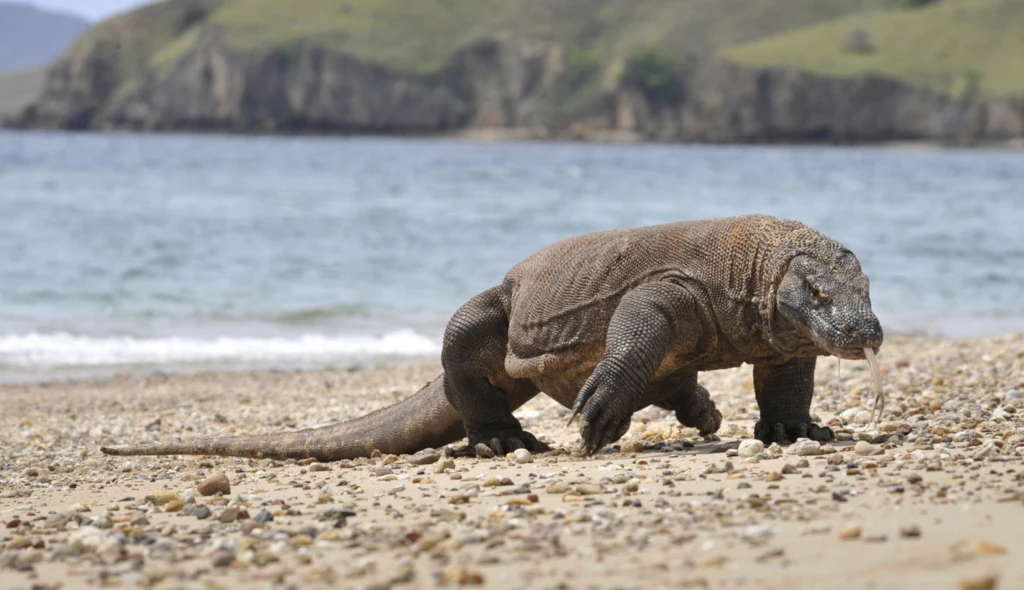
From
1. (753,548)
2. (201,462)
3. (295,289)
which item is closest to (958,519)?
(753,548)

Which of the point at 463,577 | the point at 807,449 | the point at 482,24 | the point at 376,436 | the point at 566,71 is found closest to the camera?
the point at 463,577

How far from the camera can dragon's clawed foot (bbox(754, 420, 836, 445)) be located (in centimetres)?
814

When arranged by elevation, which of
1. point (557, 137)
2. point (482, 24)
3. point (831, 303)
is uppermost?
point (482, 24)

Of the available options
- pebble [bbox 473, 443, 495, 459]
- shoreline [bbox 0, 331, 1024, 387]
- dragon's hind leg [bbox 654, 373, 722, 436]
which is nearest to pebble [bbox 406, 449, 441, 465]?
pebble [bbox 473, 443, 495, 459]

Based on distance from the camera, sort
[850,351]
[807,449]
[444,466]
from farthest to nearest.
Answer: [444,466] < [807,449] < [850,351]

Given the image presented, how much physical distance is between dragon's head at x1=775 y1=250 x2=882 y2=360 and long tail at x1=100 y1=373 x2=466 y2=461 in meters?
2.58

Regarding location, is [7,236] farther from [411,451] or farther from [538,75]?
[538,75]

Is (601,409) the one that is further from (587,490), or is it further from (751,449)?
(587,490)

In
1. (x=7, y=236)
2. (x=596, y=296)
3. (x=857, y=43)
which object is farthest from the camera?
(x=857, y=43)

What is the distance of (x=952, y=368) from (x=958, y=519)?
24.0ft

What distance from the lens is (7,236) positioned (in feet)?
102

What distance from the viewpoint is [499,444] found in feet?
28.5

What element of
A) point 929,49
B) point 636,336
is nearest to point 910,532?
point 636,336

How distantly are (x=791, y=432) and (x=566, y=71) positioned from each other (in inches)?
6714
